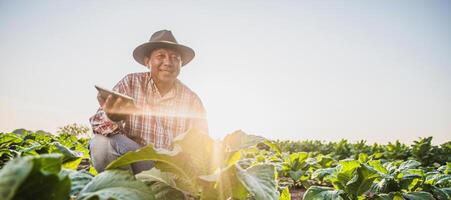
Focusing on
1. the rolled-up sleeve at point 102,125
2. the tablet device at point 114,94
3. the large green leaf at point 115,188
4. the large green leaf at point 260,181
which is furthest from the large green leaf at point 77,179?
the rolled-up sleeve at point 102,125

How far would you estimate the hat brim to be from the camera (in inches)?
124

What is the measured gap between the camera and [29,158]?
0.73 meters

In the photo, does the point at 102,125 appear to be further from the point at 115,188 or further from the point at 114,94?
the point at 115,188

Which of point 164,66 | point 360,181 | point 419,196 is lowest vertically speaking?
point 419,196

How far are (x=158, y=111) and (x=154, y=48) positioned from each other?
2.06 feet

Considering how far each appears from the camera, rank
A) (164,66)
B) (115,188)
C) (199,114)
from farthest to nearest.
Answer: (199,114), (164,66), (115,188)

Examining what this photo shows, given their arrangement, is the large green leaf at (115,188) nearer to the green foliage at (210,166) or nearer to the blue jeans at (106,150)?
the green foliage at (210,166)

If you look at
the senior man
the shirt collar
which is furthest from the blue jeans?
the shirt collar

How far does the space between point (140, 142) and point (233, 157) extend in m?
1.93

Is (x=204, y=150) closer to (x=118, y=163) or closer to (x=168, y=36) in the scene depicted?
(x=118, y=163)

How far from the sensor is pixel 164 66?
9.46 ft

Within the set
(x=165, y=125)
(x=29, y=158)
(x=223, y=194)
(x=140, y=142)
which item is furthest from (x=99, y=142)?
(x=29, y=158)

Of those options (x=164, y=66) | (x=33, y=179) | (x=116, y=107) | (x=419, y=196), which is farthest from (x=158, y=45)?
(x=419, y=196)

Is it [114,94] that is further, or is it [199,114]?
[199,114]
